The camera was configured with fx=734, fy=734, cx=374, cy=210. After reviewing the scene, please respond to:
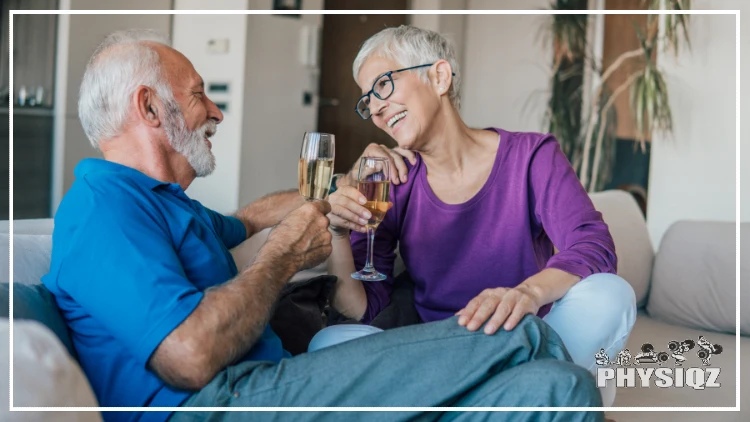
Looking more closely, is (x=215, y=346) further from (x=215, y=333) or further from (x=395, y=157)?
(x=395, y=157)

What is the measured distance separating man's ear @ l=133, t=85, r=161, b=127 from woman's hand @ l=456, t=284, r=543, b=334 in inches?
26.8

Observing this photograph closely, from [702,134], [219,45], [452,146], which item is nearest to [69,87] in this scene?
[219,45]

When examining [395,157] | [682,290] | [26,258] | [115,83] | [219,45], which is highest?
[219,45]

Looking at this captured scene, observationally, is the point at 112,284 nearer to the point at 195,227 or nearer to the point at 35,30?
the point at 195,227

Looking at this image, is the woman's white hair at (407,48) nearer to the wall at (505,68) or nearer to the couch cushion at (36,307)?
the couch cushion at (36,307)

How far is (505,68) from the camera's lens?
5.44 metres

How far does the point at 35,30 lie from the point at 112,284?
3.10 m

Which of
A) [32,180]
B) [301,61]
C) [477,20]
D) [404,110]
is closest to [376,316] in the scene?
[404,110]

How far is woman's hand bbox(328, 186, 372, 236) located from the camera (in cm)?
145

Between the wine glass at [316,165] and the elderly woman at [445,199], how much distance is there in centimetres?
10

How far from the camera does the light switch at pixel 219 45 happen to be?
13.9 ft
